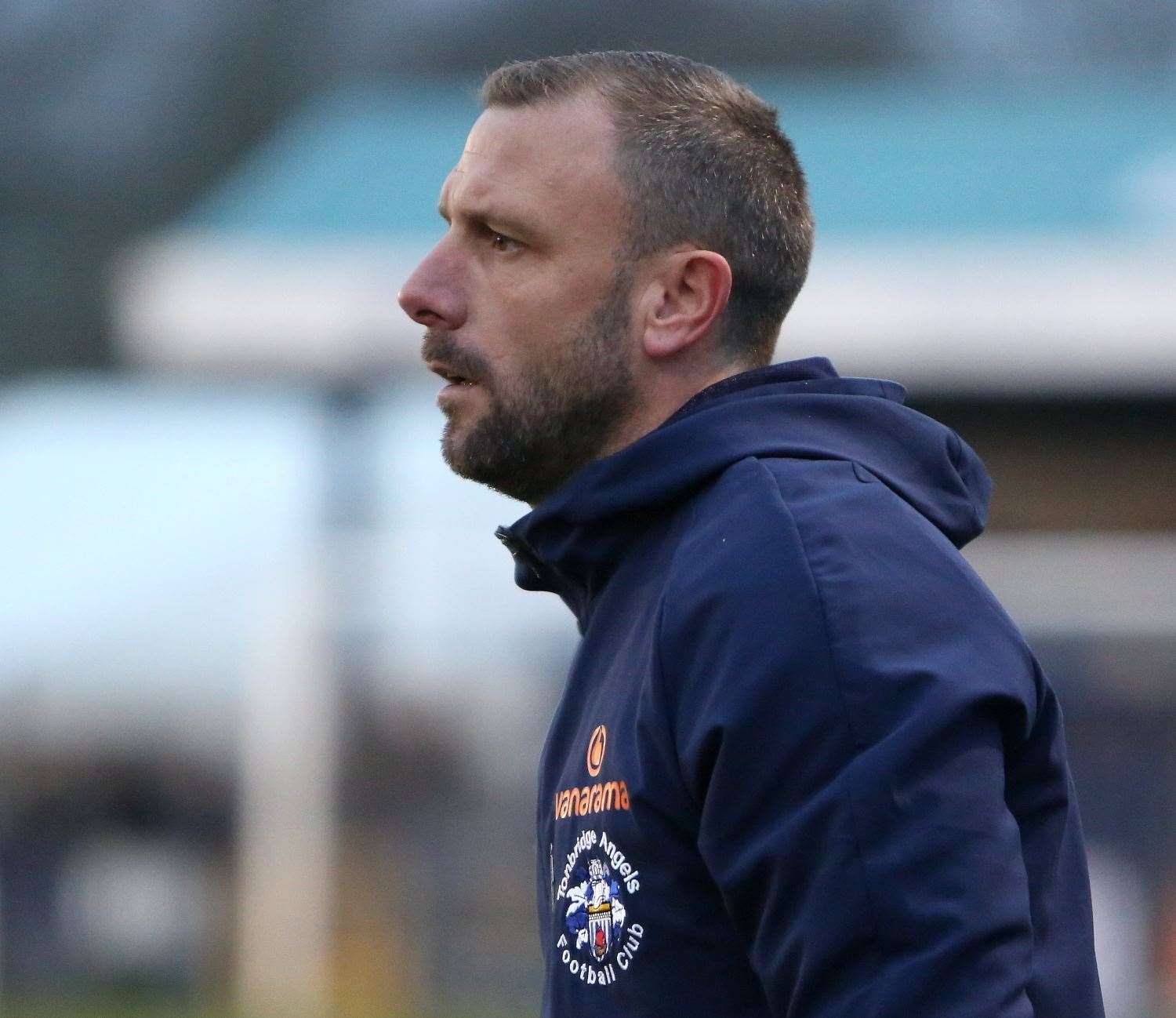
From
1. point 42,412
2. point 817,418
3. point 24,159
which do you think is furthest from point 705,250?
point 24,159

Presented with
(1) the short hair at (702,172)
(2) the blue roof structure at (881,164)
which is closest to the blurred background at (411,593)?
(2) the blue roof structure at (881,164)

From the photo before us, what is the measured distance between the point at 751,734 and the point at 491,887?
9764 mm

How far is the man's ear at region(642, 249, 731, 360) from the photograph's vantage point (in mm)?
2467

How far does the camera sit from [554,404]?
98.9 inches

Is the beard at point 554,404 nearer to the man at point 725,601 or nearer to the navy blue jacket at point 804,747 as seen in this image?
the man at point 725,601

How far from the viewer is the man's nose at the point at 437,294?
8.39ft

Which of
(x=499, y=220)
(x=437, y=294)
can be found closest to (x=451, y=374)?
(x=437, y=294)

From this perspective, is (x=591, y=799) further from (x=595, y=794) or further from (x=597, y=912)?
(x=597, y=912)

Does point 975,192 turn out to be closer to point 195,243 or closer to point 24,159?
point 195,243

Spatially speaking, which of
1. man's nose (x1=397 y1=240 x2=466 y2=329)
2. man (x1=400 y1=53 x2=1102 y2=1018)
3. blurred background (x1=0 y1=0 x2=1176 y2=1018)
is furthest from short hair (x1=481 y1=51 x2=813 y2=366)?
blurred background (x1=0 y1=0 x2=1176 y2=1018)

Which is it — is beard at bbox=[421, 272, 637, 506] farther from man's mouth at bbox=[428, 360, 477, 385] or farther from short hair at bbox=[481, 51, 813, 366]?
short hair at bbox=[481, 51, 813, 366]

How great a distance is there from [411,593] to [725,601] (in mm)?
11536

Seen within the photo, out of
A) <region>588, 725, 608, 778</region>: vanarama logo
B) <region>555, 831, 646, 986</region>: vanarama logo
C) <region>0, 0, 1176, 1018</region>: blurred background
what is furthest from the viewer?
<region>0, 0, 1176, 1018</region>: blurred background

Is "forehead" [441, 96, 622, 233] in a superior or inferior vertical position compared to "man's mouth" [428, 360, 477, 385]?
superior
